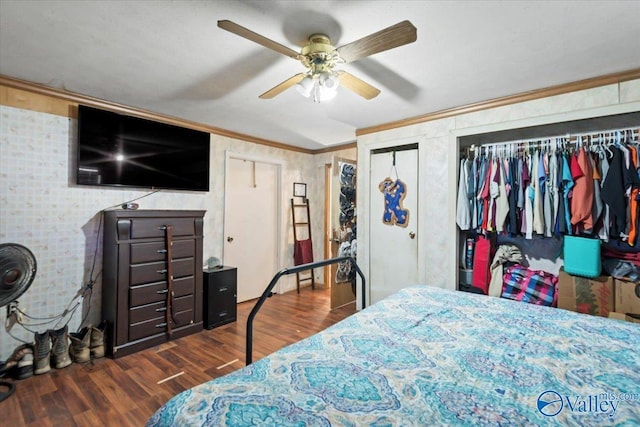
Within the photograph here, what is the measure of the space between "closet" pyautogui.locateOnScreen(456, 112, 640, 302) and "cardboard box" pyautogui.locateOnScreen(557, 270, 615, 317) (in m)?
0.32

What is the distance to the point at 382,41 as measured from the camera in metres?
1.48

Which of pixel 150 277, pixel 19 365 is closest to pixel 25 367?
pixel 19 365

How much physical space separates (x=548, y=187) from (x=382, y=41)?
2012 millimetres

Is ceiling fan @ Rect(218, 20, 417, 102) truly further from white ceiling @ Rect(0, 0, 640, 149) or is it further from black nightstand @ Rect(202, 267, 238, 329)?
black nightstand @ Rect(202, 267, 238, 329)

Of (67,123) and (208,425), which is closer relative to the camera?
(208,425)

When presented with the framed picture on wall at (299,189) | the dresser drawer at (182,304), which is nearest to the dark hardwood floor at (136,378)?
the dresser drawer at (182,304)

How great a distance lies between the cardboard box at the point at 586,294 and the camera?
2334mm

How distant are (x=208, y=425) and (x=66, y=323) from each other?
8.87 ft

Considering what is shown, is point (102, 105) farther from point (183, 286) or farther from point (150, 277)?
point (183, 286)

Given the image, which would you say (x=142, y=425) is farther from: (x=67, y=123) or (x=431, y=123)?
(x=431, y=123)

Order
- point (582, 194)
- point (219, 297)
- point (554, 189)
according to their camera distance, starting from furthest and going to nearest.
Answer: point (219, 297), point (554, 189), point (582, 194)

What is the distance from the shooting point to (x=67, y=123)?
2.71 metres

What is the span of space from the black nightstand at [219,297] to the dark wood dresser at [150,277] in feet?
0.29

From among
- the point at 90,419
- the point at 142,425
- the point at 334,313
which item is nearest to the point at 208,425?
the point at 142,425
